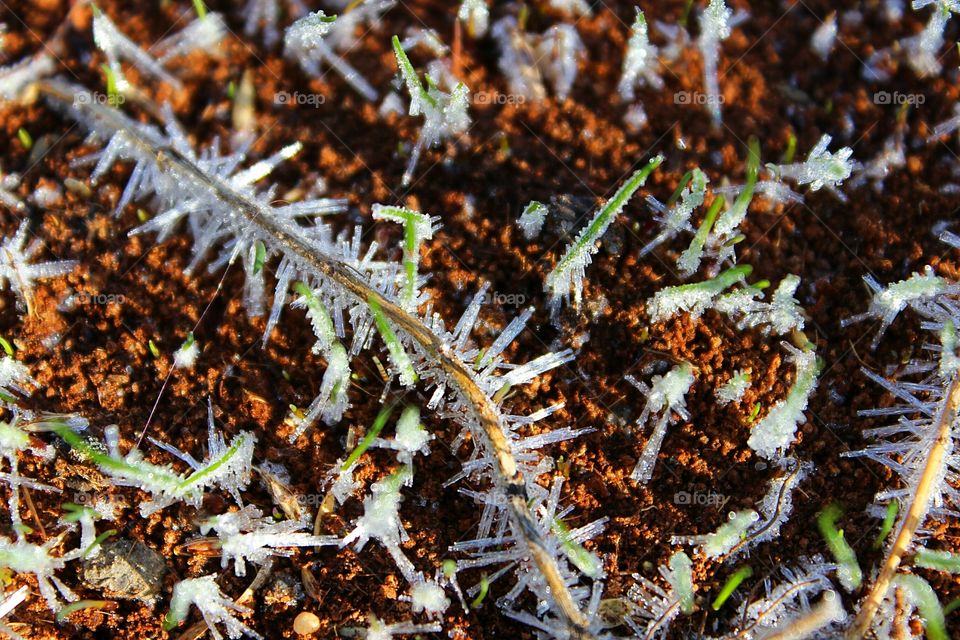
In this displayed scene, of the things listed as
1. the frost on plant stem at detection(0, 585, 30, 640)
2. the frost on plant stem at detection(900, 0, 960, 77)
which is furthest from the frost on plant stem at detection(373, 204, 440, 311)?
the frost on plant stem at detection(900, 0, 960, 77)

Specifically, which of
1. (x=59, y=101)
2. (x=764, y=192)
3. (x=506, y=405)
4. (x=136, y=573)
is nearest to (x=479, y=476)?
(x=506, y=405)

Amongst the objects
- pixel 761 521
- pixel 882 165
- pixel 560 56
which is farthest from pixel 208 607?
pixel 882 165

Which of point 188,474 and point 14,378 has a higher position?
point 14,378

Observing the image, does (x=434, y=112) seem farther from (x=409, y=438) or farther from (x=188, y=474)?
(x=188, y=474)

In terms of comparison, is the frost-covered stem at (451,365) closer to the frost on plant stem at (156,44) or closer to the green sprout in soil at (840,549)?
the frost on plant stem at (156,44)

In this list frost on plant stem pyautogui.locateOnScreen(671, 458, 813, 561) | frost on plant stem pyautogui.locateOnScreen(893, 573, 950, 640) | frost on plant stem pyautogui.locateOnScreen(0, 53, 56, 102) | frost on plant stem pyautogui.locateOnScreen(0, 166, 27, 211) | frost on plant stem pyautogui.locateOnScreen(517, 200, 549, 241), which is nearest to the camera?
frost on plant stem pyautogui.locateOnScreen(893, 573, 950, 640)

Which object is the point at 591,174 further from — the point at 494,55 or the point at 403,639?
the point at 403,639

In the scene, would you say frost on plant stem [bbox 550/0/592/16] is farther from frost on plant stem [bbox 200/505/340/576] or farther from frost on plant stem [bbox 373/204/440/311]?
frost on plant stem [bbox 200/505/340/576]
